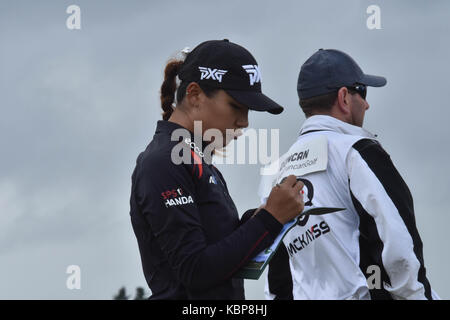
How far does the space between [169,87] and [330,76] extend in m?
1.67

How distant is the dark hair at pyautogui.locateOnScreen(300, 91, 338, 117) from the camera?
18.4ft

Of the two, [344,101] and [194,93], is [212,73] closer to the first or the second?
[194,93]

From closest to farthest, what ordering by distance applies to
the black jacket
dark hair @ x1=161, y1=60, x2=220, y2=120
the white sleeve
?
the black jacket
dark hair @ x1=161, y1=60, x2=220, y2=120
the white sleeve

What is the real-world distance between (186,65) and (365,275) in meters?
1.84

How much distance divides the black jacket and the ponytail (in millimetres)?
414

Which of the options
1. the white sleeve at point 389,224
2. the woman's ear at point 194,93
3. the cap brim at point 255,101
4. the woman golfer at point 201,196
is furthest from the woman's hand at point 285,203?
Result: the white sleeve at point 389,224

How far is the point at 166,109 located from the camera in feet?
14.5

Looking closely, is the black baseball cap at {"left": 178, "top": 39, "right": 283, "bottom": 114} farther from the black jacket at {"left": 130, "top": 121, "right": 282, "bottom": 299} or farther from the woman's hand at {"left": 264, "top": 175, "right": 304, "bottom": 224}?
the woman's hand at {"left": 264, "top": 175, "right": 304, "bottom": 224}

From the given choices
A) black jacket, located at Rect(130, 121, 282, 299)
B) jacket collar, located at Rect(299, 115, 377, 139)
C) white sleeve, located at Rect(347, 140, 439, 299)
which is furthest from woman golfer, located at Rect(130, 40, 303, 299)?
jacket collar, located at Rect(299, 115, 377, 139)

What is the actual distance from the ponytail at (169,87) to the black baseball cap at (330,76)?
1544 millimetres

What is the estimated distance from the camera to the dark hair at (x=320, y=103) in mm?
5605

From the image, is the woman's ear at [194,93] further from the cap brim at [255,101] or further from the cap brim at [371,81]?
the cap brim at [371,81]

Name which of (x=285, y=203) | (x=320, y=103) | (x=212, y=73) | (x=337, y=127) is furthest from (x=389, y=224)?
(x=212, y=73)

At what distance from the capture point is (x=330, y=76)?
5656 millimetres
